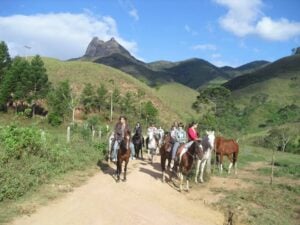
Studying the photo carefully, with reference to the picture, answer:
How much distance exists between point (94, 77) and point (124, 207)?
96850 mm

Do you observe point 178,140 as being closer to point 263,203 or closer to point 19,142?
point 263,203

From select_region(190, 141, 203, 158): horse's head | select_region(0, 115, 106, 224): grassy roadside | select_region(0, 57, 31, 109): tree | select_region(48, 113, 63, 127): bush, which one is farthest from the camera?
select_region(0, 57, 31, 109): tree

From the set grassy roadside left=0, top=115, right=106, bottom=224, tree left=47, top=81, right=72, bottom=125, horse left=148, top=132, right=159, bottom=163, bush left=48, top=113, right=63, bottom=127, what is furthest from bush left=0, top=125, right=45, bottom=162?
tree left=47, top=81, right=72, bottom=125

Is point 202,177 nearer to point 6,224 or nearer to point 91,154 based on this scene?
point 91,154

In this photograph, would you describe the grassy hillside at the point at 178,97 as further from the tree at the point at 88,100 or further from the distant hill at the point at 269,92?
the tree at the point at 88,100

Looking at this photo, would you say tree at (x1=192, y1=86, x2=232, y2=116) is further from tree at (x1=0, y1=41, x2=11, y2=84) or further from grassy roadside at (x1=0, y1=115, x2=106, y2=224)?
grassy roadside at (x1=0, y1=115, x2=106, y2=224)

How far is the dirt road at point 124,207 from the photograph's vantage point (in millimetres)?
10367

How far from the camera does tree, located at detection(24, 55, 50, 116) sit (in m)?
69.4

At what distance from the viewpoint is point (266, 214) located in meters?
12.9

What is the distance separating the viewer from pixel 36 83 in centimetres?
7044

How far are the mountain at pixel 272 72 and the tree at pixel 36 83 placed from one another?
322 feet

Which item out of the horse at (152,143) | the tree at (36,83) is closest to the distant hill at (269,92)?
the tree at (36,83)

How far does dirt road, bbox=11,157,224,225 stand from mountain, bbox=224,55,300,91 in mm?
139507

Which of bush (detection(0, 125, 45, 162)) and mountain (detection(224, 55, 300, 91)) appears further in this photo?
mountain (detection(224, 55, 300, 91))
